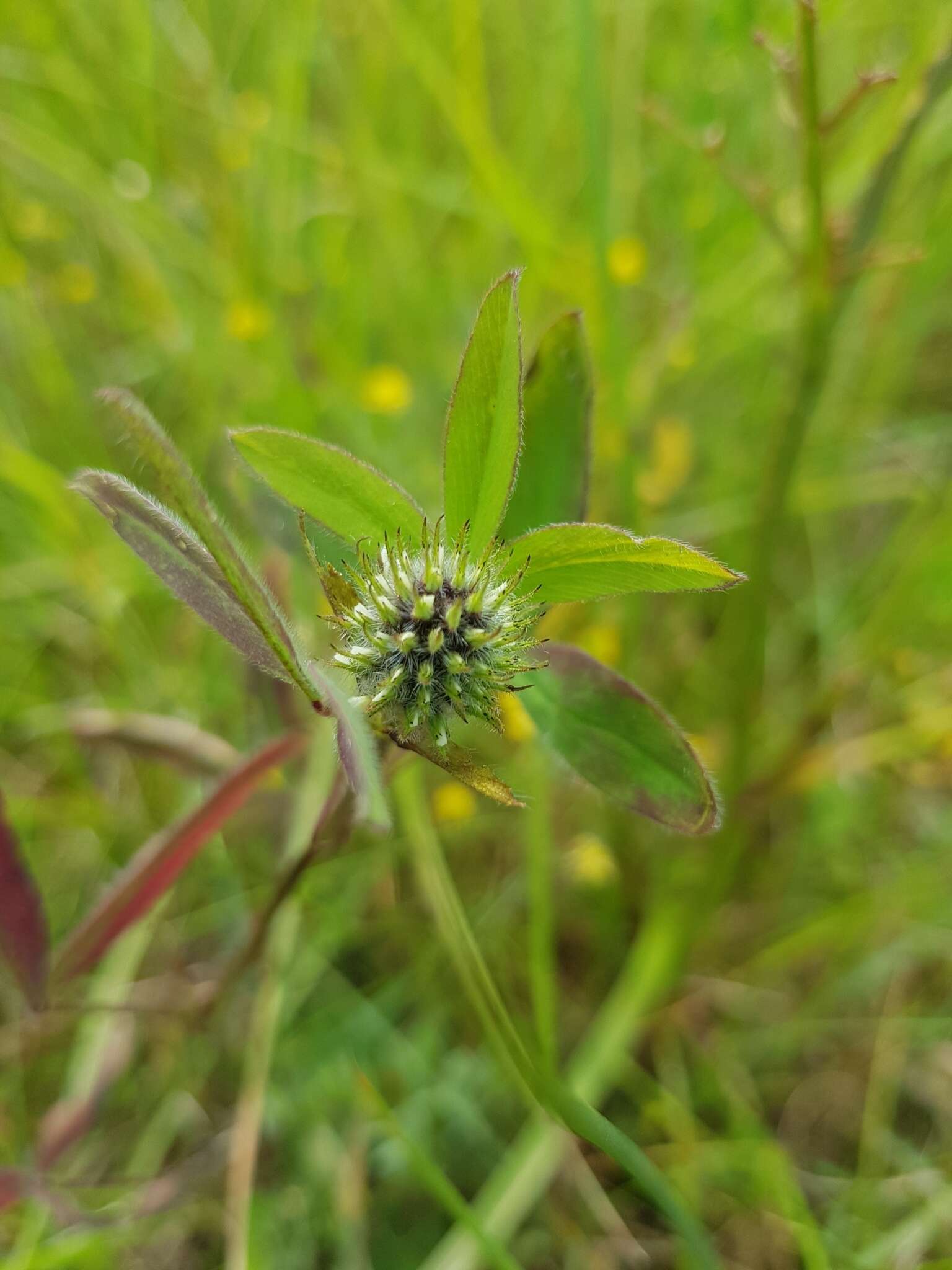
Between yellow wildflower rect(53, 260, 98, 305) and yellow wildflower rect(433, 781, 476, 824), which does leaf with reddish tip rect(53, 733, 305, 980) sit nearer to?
yellow wildflower rect(433, 781, 476, 824)

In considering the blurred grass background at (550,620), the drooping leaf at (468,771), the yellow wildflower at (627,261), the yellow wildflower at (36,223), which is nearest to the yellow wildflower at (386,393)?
the blurred grass background at (550,620)

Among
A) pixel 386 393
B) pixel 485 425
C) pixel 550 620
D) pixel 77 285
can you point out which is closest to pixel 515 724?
pixel 550 620

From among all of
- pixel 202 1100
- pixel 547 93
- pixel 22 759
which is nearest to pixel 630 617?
pixel 202 1100

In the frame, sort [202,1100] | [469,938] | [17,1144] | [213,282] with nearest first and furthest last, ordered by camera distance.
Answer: [469,938] → [17,1144] → [202,1100] → [213,282]

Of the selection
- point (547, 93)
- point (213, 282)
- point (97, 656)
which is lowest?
point (97, 656)

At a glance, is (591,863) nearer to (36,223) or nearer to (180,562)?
(180,562)

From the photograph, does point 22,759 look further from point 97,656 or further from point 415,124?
point 415,124

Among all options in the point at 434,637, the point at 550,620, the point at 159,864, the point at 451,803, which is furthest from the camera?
the point at 451,803

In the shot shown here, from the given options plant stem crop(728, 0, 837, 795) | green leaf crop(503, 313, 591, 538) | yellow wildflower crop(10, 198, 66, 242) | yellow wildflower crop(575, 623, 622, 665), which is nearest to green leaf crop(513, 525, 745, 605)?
green leaf crop(503, 313, 591, 538)
